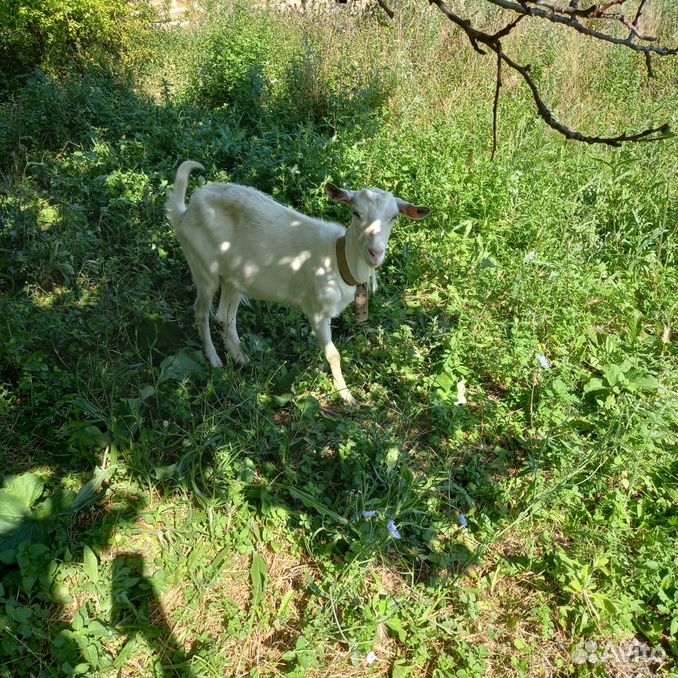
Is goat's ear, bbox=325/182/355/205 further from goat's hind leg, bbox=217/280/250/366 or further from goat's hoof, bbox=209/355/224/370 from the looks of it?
goat's hoof, bbox=209/355/224/370

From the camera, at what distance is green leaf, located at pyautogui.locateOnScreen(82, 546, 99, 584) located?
2502 mm

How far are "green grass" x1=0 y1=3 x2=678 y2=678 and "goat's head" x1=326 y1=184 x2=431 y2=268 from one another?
30.7 inches

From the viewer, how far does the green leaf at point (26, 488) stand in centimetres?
262

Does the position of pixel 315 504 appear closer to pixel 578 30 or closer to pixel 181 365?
pixel 181 365

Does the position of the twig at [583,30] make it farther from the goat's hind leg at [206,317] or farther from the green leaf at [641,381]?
the goat's hind leg at [206,317]

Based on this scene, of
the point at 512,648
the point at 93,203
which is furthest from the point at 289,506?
the point at 93,203

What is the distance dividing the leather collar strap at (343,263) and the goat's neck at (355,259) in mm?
22

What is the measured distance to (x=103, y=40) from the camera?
25.5ft

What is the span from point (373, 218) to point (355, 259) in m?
0.30

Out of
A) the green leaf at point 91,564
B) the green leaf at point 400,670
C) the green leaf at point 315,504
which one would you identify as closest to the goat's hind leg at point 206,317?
the green leaf at point 315,504

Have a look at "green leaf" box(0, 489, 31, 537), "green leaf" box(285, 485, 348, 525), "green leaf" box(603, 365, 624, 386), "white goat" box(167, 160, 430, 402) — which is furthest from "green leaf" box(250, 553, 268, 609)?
"green leaf" box(603, 365, 624, 386)

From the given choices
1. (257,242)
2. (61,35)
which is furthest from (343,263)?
(61,35)

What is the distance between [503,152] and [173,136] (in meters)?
3.32

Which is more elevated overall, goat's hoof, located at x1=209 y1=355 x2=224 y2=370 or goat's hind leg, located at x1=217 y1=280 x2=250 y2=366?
goat's hind leg, located at x1=217 y1=280 x2=250 y2=366
